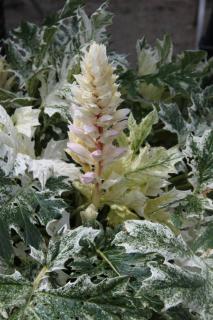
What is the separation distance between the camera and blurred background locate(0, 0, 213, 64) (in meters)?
2.70

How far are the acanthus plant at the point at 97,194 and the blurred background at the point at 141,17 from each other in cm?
177

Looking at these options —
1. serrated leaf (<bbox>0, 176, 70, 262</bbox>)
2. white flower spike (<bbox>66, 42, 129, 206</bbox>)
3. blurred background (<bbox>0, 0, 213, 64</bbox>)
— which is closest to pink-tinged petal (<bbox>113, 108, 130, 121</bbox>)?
white flower spike (<bbox>66, 42, 129, 206</bbox>)

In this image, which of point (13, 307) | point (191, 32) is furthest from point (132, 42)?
point (13, 307)

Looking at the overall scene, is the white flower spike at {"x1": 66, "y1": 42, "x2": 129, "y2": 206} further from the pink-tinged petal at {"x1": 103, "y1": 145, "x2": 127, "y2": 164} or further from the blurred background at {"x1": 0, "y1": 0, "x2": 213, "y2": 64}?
the blurred background at {"x1": 0, "y1": 0, "x2": 213, "y2": 64}

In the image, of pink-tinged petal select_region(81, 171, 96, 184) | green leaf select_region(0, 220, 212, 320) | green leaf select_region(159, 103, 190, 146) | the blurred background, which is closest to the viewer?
green leaf select_region(0, 220, 212, 320)

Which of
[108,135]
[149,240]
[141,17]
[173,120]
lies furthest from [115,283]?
[141,17]

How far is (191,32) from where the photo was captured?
2.77 meters

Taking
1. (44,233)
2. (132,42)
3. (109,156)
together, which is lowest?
(132,42)

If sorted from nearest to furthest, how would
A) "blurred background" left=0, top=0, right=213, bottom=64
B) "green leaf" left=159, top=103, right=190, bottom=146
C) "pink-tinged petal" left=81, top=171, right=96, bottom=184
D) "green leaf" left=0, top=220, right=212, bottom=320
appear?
"green leaf" left=0, top=220, right=212, bottom=320
"pink-tinged petal" left=81, top=171, right=96, bottom=184
"green leaf" left=159, top=103, right=190, bottom=146
"blurred background" left=0, top=0, right=213, bottom=64

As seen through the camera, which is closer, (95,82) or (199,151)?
(95,82)

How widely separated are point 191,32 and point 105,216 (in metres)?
2.13

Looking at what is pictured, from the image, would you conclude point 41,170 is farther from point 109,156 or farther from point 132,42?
point 132,42

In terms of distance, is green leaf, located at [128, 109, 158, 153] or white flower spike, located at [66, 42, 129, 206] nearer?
white flower spike, located at [66, 42, 129, 206]

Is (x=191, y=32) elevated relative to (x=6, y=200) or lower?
lower
